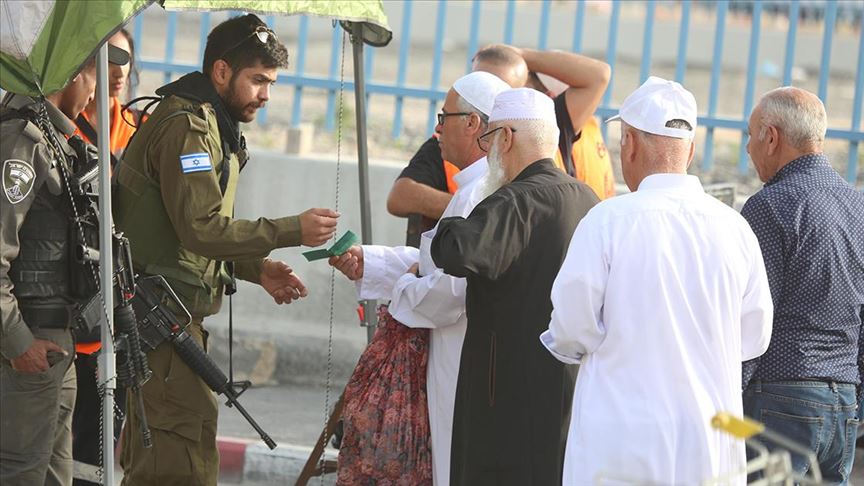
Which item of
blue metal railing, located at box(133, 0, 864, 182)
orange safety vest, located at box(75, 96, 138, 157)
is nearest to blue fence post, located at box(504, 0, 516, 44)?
blue metal railing, located at box(133, 0, 864, 182)

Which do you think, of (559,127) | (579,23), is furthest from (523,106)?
(579,23)

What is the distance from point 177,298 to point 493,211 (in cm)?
133

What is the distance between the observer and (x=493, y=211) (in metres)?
4.14

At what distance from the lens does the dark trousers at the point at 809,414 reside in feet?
14.0

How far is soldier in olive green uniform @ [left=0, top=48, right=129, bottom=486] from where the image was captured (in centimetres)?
414

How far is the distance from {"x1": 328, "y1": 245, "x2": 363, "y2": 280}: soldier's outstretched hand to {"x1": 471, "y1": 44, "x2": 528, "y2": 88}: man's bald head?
4.50 feet

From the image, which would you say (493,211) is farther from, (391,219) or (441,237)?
(391,219)

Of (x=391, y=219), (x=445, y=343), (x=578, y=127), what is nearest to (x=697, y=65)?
(x=391, y=219)

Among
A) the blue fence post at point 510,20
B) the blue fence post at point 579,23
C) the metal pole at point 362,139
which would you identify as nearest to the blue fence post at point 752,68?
the blue fence post at point 579,23

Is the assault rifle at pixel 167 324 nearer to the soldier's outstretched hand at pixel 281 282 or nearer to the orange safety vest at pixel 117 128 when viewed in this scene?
the soldier's outstretched hand at pixel 281 282

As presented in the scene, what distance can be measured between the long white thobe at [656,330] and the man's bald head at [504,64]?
244 cm

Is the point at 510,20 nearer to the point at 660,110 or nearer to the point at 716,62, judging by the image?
the point at 716,62

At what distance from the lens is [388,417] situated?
480 cm

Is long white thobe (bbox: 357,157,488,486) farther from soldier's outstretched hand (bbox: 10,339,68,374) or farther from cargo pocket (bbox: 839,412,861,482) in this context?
cargo pocket (bbox: 839,412,861,482)
